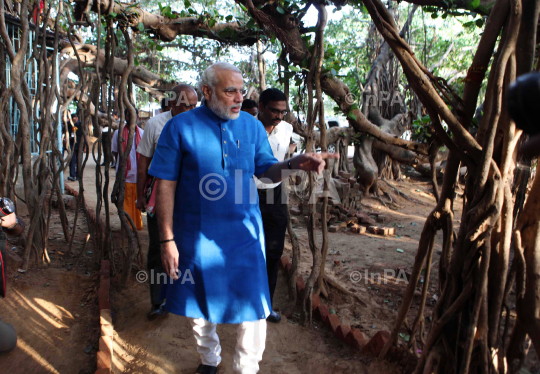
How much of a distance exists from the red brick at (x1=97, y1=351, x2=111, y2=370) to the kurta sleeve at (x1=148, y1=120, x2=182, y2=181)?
1192mm

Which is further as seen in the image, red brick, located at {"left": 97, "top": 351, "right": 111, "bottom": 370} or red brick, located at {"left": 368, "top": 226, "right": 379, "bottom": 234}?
red brick, located at {"left": 368, "top": 226, "right": 379, "bottom": 234}

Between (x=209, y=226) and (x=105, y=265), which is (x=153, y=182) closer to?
(x=209, y=226)

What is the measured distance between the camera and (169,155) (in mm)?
2248

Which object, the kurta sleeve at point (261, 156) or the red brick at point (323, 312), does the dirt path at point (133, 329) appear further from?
the kurta sleeve at point (261, 156)

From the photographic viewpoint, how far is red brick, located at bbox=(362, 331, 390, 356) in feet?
8.55

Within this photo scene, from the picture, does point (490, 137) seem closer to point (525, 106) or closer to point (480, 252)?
point (480, 252)

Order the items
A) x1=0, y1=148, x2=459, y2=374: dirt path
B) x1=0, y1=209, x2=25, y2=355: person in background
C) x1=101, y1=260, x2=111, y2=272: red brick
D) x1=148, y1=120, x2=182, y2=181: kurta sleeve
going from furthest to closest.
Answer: x1=101, y1=260, x2=111, y2=272: red brick
x1=0, y1=148, x2=459, y2=374: dirt path
x1=0, y1=209, x2=25, y2=355: person in background
x1=148, y1=120, x2=182, y2=181: kurta sleeve

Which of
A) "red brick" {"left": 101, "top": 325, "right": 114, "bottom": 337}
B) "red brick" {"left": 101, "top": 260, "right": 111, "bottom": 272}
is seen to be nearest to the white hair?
"red brick" {"left": 101, "top": 325, "right": 114, "bottom": 337}

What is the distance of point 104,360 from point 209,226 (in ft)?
3.56

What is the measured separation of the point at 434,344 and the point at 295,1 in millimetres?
2758

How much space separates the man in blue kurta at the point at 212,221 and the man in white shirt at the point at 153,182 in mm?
922

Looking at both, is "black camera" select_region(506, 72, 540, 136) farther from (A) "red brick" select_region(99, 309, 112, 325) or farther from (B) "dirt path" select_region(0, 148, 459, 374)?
(A) "red brick" select_region(99, 309, 112, 325)

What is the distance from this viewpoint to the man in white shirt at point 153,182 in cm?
318

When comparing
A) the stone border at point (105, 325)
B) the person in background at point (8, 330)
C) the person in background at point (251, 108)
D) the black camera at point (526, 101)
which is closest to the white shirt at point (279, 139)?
the person in background at point (251, 108)
